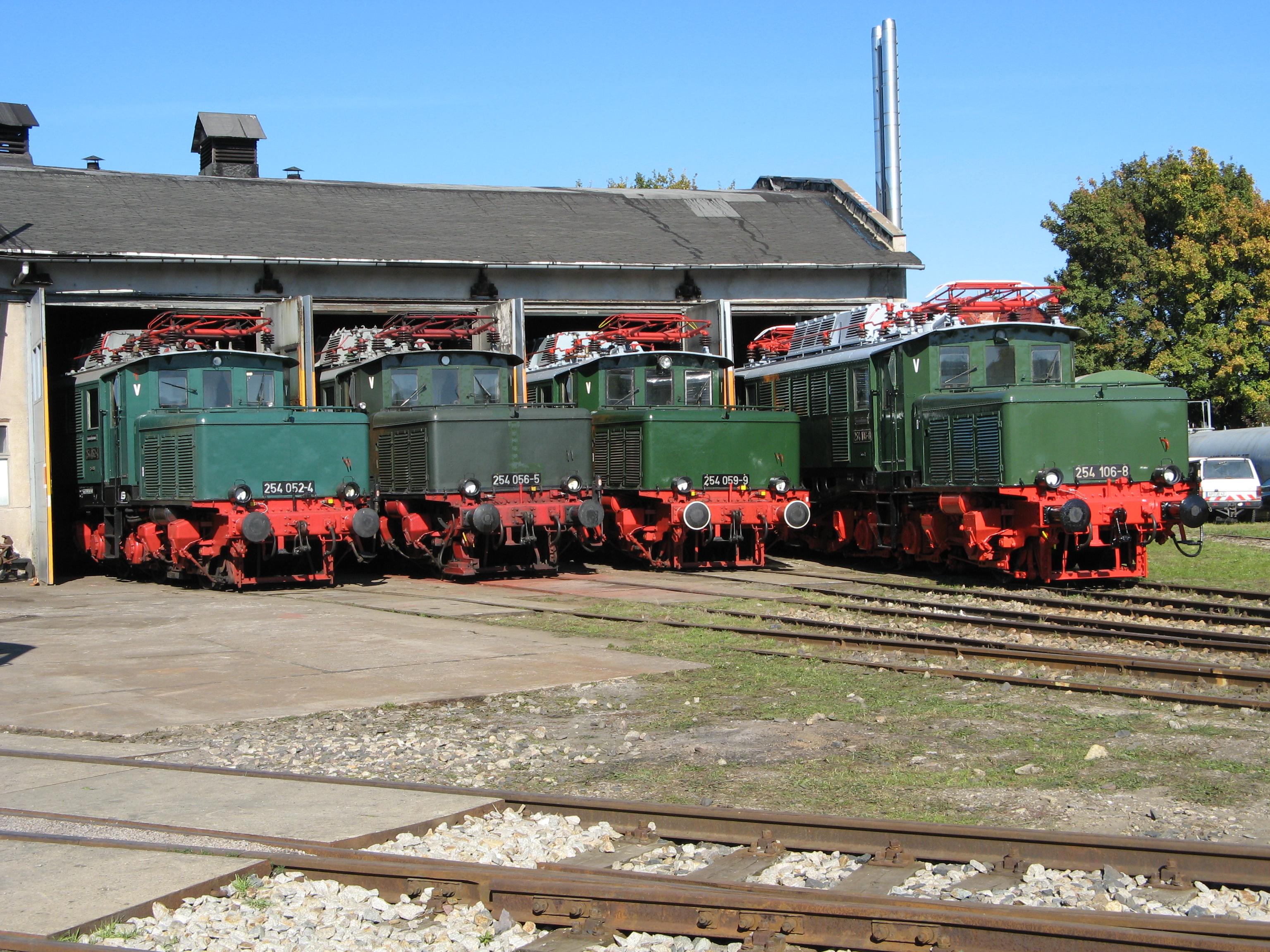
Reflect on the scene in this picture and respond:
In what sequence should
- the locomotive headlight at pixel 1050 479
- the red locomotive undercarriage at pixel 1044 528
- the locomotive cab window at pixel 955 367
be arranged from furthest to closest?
the locomotive cab window at pixel 955 367, the red locomotive undercarriage at pixel 1044 528, the locomotive headlight at pixel 1050 479

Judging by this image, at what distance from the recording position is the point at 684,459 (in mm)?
18938

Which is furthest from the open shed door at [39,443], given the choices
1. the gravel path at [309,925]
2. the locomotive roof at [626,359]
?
the gravel path at [309,925]

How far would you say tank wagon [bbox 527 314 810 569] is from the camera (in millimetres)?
18891

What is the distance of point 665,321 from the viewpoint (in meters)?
23.0

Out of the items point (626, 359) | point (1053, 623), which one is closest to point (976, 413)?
point (1053, 623)

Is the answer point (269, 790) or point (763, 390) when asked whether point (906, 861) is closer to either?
point (269, 790)

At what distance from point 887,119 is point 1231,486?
12.7m

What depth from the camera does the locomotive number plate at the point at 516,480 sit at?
720 inches

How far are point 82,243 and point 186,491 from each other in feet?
20.7

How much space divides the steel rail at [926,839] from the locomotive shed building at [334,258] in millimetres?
16272

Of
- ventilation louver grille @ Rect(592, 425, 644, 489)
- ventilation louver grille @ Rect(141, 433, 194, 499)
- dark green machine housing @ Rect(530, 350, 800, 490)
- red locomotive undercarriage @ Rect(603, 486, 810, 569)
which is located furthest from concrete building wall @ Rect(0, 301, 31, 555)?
red locomotive undercarriage @ Rect(603, 486, 810, 569)

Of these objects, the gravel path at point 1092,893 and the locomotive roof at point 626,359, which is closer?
the gravel path at point 1092,893

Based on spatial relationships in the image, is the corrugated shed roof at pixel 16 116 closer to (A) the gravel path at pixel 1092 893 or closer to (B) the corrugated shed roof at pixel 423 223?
(B) the corrugated shed roof at pixel 423 223

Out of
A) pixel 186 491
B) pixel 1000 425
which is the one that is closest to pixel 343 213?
pixel 186 491
